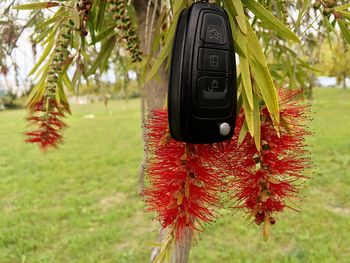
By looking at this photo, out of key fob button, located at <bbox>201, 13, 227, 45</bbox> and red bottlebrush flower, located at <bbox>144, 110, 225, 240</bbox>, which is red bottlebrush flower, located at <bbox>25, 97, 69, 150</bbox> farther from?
key fob button, located at <bbox>201, 13, 227, 45</bbox>

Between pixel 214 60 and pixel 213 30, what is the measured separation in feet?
0.12

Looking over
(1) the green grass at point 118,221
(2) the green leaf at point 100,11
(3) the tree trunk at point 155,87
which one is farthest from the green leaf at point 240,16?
(1) the green grass at point 118,221

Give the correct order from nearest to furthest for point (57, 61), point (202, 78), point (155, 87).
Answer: point (202, 78) < point (57, 61) < point (155, 87)

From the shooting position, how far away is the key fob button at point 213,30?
0.48 meters

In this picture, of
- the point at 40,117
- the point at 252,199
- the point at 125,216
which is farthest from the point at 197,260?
the point at 252,199

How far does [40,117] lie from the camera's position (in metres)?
0.93

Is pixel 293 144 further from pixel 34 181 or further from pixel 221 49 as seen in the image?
pixel 34 181

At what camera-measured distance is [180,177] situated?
0.56m

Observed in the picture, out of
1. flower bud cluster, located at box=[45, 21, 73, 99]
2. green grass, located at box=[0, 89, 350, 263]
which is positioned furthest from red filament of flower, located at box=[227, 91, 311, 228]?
green grass, located at box=[0, 89, 350, 263]

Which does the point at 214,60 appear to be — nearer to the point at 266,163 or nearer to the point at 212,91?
the point at 212,91

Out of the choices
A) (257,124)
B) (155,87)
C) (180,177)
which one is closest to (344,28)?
(257,124)

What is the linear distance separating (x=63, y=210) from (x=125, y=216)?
63cm

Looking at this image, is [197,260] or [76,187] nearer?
[197,260]

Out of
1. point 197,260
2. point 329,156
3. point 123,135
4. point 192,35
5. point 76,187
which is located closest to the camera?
point 192,35
